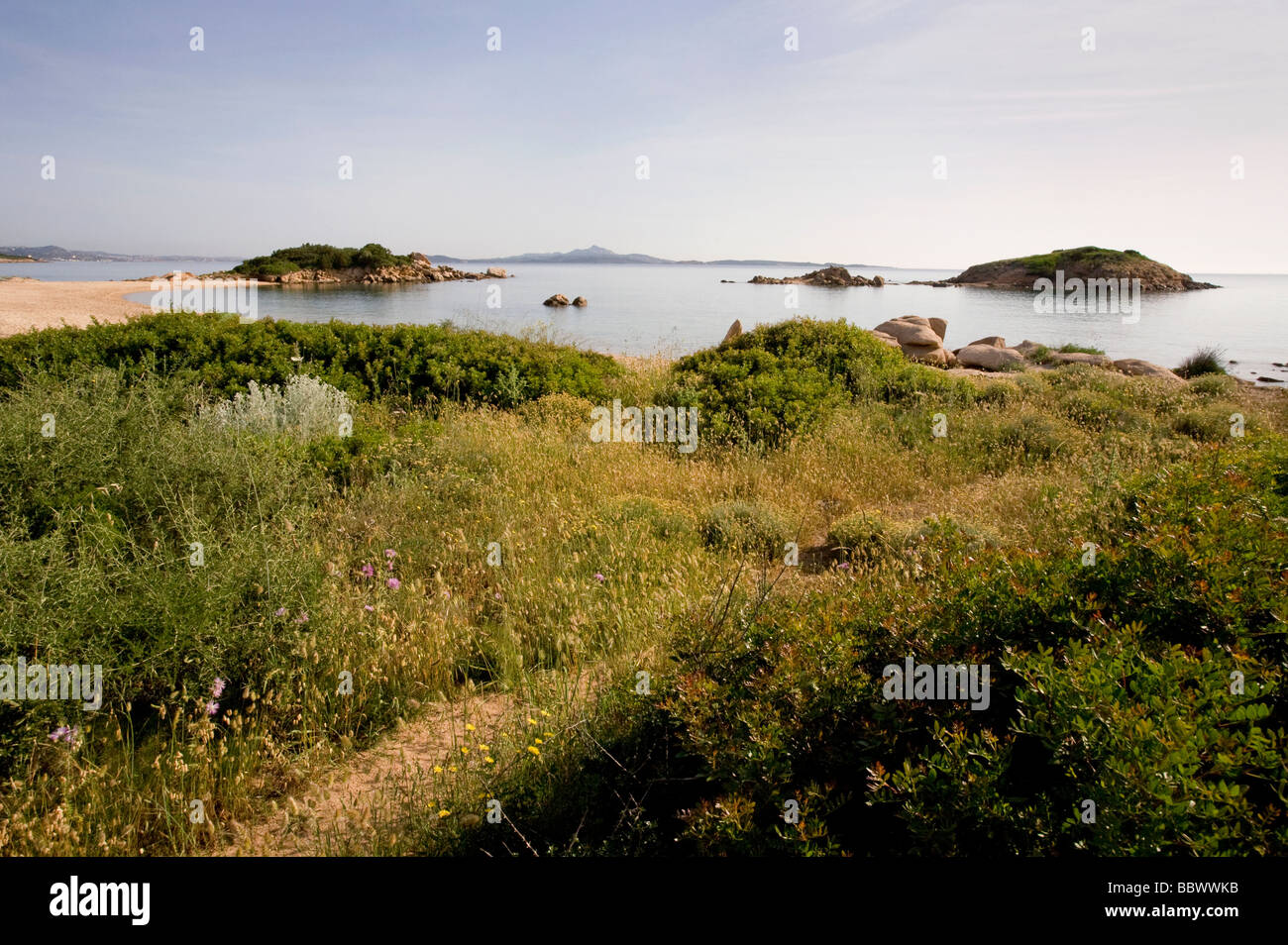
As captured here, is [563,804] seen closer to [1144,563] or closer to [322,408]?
[1144,563]

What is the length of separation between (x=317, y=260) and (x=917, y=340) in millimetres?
64809

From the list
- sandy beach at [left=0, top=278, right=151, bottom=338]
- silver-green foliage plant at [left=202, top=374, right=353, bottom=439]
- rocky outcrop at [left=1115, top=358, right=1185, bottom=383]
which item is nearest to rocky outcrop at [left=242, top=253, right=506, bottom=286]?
sandy beach at [left=0, top=278, right=151, bottom=338]

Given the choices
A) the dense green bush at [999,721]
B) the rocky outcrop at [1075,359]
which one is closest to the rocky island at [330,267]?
the rocky outcrop at [1075,359]

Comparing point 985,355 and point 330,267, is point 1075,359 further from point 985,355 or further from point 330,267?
point 330,267

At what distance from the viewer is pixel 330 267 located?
68.8 metres

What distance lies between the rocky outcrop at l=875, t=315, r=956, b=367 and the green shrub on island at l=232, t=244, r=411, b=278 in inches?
2350

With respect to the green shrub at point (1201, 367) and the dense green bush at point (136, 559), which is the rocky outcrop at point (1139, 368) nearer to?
the green shrub at point (1201, 367)

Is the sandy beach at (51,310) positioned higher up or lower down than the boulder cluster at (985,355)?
higher up

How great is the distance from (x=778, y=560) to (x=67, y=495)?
5.20m

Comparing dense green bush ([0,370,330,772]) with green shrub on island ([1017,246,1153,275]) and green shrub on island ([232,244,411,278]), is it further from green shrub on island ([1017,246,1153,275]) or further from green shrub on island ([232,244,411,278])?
green shrub on island ([1017,246,1153,275])

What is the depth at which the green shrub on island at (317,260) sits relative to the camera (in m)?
64.8

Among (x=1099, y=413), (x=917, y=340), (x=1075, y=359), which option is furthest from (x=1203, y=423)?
(x=917, y=340)

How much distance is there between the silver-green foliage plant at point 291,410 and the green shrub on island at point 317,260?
6368cm
